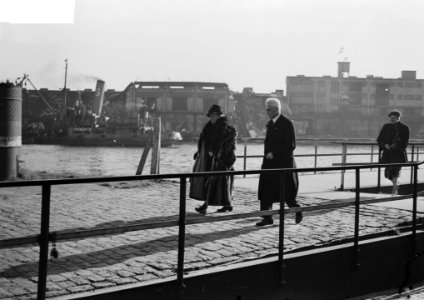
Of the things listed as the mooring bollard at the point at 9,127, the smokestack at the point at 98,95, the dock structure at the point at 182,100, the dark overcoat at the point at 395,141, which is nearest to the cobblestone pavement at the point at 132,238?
the mooring bollard at the point at 9,127

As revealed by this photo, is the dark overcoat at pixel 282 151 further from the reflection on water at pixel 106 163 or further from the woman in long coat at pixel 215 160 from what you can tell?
the reflection on water at pixel 106 163

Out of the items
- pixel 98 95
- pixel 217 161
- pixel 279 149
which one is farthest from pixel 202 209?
pixel 98 95

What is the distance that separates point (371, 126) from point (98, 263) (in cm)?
9435

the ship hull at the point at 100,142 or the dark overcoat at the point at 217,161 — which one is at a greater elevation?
the dark overcoat at the point at 217,161

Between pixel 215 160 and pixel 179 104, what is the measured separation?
85.2 meters

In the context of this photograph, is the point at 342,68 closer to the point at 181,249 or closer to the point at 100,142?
the point at 100,142

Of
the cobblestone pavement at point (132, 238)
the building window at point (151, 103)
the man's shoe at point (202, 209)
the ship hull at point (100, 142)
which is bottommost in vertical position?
the ship hull at point (100, 142)

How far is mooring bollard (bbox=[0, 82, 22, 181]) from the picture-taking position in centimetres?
1125

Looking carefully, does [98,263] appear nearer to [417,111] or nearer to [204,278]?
[204,278]

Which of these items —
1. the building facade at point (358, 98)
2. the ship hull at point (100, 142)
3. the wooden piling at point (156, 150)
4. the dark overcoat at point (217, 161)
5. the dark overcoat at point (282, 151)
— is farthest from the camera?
the building facade at point (358, 98)

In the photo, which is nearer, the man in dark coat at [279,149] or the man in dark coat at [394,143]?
the man in dark coat at [279,149]

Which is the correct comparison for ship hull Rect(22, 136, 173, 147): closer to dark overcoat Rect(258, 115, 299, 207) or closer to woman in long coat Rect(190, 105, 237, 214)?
woman in long coat Rect(190, 105, 237, 214)

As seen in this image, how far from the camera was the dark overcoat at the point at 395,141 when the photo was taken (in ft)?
35.0

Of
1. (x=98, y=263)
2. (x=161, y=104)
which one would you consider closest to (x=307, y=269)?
(x=98, y=263)
